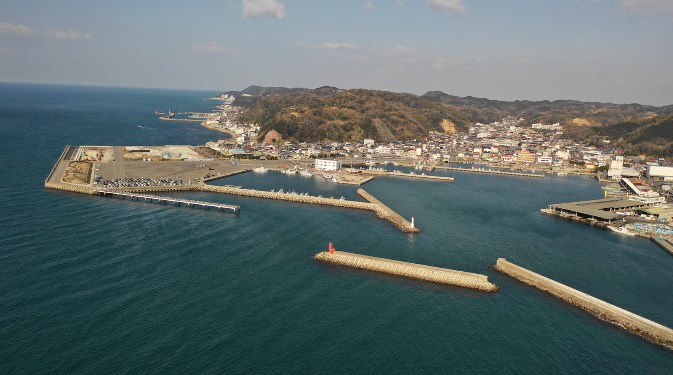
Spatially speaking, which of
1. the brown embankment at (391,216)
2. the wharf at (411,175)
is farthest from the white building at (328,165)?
the brown embankment at (391,216)

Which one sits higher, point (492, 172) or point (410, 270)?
point (492, 172)

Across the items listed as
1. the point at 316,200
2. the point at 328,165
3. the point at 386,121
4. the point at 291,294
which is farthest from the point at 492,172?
the point at 291,294

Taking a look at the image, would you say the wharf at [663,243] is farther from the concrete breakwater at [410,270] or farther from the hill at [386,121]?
the hill at [386,121]

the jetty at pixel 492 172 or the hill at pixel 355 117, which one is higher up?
the hill at pixel 355 117

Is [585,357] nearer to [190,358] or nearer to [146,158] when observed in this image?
[190,358]

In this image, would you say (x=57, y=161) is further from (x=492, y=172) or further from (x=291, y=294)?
(x=492, y=172)
